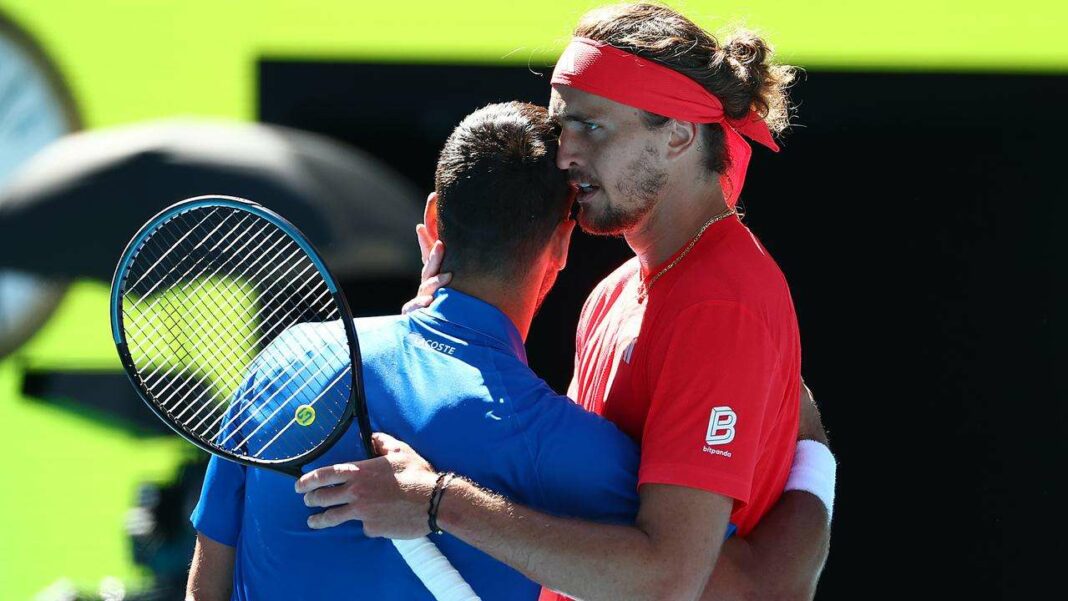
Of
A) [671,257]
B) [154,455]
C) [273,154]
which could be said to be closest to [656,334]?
[671,257]

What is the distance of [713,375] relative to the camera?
201cm

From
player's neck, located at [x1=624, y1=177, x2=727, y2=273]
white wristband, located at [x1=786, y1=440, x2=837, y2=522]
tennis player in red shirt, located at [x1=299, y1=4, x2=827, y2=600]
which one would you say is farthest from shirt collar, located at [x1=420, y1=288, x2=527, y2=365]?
white wristband, located at [x1=786, y1=440, x2=837, y2=522]

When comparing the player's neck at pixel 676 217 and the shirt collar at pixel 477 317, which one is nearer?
the shirt collar at pixel 477 317

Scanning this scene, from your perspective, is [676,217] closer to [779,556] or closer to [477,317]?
[477,317]

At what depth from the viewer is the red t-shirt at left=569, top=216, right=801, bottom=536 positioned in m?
1.99

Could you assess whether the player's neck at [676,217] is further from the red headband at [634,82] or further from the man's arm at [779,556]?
the man's arm at [779,556]

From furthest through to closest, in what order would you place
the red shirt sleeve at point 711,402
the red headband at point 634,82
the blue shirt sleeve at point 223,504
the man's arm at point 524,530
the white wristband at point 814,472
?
the white wristband at point 814,472
the red headband at point 634,82
the blue shirt sleeve at point 223,504
the red shirt sleeve at point 711,402
the man's arm at point 524,530

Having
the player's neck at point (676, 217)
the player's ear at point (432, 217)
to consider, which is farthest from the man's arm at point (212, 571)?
the player's neck at point (676, 217)

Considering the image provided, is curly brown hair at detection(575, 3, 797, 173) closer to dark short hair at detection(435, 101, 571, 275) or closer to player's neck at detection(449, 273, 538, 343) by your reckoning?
dark short hair at detection(435, 101, 571, 275)

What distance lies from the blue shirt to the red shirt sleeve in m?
0.10

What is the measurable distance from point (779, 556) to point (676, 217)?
2.17ft

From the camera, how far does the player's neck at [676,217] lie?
235cm

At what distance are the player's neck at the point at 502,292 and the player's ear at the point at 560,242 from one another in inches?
2.9

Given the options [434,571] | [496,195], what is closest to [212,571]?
[434,571]
